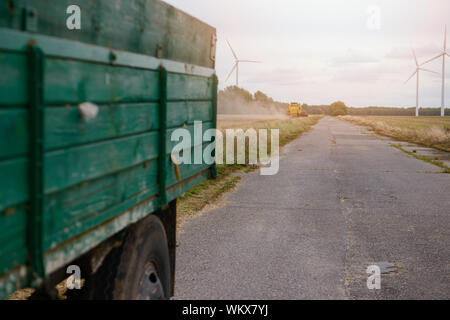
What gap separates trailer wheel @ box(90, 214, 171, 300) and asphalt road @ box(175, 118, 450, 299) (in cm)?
139

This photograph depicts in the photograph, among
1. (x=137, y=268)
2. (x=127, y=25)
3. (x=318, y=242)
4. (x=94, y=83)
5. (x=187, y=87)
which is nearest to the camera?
(x=94, y=83)

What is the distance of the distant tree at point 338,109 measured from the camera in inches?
5684

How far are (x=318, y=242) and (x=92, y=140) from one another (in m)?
4.75

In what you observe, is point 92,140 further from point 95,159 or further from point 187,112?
point 187,112

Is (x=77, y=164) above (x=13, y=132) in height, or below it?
below

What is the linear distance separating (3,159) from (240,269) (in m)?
3.96

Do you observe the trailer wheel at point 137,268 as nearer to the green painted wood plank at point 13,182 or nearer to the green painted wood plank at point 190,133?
the green painted wood plank at point 190,133

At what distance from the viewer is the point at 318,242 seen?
641 cm

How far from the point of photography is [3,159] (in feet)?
5.41

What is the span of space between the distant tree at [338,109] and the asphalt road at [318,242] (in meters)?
137

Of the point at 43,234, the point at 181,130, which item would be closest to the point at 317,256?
the point at 181,130

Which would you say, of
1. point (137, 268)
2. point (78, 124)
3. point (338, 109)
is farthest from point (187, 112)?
point (338, 109)

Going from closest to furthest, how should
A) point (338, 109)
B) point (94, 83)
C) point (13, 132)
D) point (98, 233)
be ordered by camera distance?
point (13, 132), point (94, 83), point (98, 233), point (338, 109)

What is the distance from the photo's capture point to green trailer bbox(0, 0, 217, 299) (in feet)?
5.67
